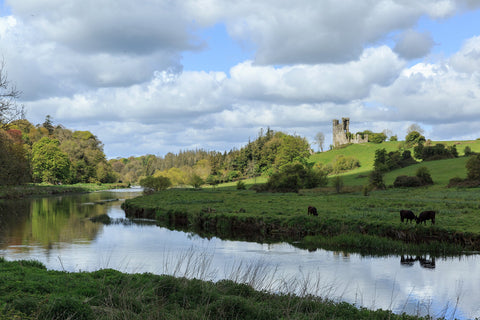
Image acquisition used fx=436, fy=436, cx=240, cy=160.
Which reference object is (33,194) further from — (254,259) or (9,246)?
(254,259)

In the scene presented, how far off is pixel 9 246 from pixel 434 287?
2409 cm

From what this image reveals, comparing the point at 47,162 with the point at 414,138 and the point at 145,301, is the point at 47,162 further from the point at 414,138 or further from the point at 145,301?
the point at 145,301

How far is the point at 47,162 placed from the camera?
11819 cm

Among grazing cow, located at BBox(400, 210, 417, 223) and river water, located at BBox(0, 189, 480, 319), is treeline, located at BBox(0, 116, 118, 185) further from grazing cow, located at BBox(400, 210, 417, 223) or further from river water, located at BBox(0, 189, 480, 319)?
grazing cow, located at BBox(400, 210, 417, 223)

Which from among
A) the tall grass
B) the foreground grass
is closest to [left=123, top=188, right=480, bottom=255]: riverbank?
the tall grass

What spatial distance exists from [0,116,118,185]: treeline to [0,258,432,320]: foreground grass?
75.4 metres

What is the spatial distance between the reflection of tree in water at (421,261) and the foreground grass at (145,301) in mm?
9995

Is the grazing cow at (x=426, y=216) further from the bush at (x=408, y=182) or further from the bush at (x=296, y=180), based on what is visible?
the bush at (x=296, y=180)

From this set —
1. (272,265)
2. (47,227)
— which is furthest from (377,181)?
(272,265)

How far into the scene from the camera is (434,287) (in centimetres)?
1728

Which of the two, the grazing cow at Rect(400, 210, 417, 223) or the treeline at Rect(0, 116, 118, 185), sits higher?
the treeline at Rect(0, 116, 118, 185)

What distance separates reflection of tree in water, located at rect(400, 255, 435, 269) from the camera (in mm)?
20994

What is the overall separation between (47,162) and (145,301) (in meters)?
117

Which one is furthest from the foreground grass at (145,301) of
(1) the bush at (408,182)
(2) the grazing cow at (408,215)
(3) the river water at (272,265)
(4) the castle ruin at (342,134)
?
(4) the castle ruin at (342,134)
